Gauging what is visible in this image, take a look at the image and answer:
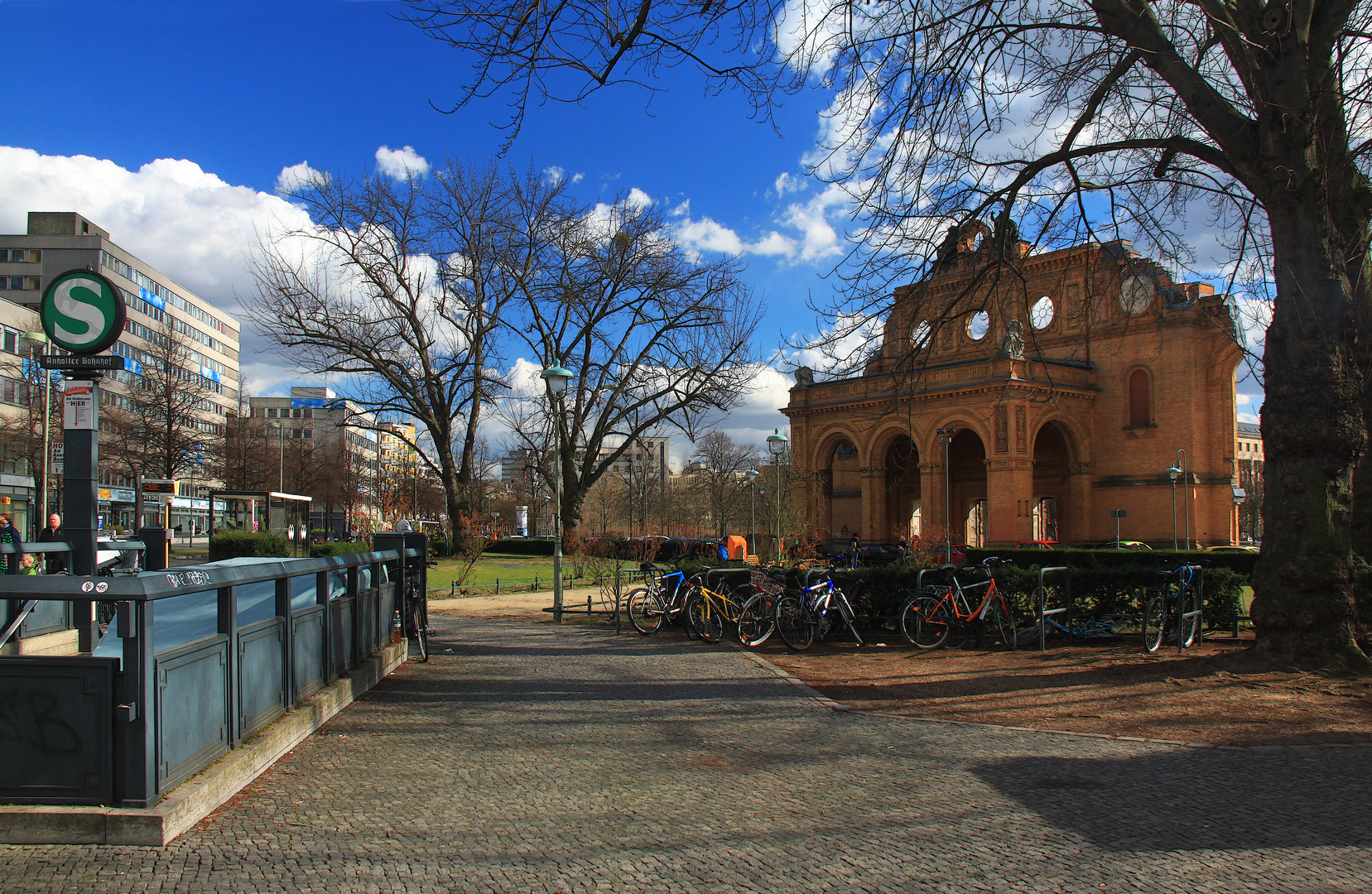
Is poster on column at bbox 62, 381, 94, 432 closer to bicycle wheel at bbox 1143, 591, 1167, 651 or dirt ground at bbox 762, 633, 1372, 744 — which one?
dirt ground at bbox 762, 633, 1372, 744

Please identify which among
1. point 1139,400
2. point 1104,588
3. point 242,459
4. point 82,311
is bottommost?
point 1104,588

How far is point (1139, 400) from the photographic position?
41.2m

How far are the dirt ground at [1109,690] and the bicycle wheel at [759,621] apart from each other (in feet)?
1.12

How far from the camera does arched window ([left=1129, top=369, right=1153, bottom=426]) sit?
134ft

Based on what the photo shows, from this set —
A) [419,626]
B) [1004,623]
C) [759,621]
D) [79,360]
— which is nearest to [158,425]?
[419,626]

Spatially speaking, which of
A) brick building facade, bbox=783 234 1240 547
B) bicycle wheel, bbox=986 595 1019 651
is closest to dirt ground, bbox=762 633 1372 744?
bicycle wheel, bbox=986 595 1019 651

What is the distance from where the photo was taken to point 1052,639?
449 inches

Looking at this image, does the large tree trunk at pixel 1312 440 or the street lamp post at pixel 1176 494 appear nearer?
the large tree trunk at pixel 1312 440

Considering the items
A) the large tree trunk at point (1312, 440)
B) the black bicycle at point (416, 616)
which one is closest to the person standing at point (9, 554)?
the black bicycle at point (416, 616)

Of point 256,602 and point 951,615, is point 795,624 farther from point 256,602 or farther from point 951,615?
point 256,602

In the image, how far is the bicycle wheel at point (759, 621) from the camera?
38.3 ft

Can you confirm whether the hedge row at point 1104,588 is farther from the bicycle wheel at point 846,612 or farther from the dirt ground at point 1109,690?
the bicycle wheel at point 846,612

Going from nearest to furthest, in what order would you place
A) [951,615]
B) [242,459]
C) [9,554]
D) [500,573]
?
[9,554], [951,615], [500,573], [242,459]

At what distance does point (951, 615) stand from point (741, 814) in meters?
7.14
